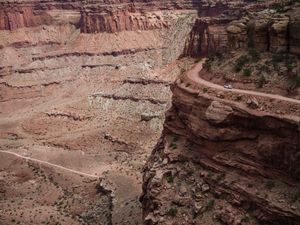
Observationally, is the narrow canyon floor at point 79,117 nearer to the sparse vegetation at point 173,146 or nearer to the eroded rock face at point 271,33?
the sparse vegetation at point 173,146

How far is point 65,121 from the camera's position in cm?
9362

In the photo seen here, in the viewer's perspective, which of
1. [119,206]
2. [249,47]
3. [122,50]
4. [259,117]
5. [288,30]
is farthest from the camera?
[122,50]

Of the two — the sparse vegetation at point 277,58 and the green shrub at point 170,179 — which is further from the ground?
the sparse vegetation at point 277,58

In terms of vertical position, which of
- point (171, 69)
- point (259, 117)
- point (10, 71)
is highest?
point (259, 117)

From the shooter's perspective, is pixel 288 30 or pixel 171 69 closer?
pixel 288 30

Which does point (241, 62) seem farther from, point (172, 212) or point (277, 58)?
point (172, 212)

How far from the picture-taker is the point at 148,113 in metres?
83.4

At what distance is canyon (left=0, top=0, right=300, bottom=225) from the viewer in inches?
1297

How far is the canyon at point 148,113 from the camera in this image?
3294 centimetres

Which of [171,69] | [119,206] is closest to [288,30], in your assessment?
[119,206]

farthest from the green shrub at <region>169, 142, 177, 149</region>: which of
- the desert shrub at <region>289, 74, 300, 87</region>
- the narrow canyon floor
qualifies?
the narrow canyon floor

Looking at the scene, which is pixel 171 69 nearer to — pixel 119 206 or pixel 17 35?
pixel 119 206

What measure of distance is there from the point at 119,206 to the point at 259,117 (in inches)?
995

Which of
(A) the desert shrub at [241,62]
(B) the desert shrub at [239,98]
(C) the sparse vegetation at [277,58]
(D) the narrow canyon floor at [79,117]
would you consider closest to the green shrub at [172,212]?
(B) the desert shrub at [239,98]
